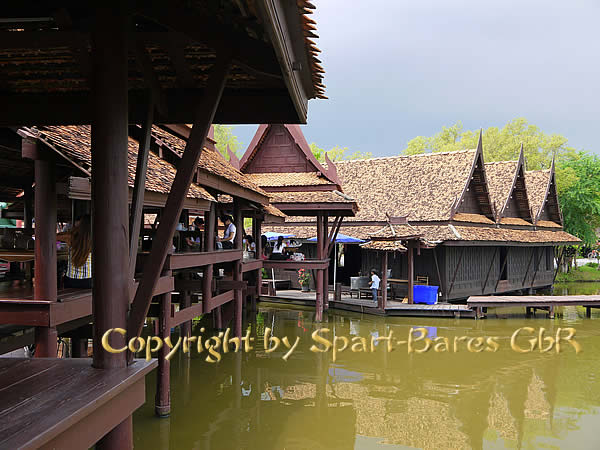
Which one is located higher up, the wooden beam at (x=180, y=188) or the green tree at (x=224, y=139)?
the green tree at (x=224, y=139)

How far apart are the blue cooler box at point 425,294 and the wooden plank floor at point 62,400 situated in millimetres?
16354

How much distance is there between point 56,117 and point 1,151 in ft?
11.1

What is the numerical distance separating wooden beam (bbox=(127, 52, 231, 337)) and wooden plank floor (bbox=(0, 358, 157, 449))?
0.32m

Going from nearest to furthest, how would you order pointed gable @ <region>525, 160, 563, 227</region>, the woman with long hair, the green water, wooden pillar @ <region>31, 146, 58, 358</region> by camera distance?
wooden pillar @ <region>31, 146, 58, 358</region>
the woman with long hair
the green water
pointed gable @ <region>525, 160, 563, 227</region>

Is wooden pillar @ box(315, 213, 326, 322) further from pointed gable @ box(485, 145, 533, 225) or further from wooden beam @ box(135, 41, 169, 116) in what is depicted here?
wooden beam @ box(135, 41, 169, 116)

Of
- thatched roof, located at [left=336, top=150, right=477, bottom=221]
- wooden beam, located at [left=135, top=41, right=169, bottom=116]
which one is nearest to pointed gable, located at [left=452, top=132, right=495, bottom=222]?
thatched roof, located at [left=336, top=150, right=477, bottom=221]

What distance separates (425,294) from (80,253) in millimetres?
14304

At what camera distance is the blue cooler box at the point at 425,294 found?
1841cm

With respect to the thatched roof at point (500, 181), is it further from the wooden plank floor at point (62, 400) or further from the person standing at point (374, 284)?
the wooden plank floor at point (62, 400)

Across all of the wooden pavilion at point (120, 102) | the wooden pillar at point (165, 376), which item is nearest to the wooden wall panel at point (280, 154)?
→ the wooden pillar at point (165, 376)

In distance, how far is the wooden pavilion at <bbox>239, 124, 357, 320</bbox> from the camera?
53.3 ft

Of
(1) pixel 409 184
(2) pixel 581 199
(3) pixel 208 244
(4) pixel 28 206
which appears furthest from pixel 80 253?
(2) pixel 581 199

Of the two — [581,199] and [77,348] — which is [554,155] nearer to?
[581,199]

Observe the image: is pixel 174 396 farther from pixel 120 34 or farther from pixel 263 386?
pixel 120 34
